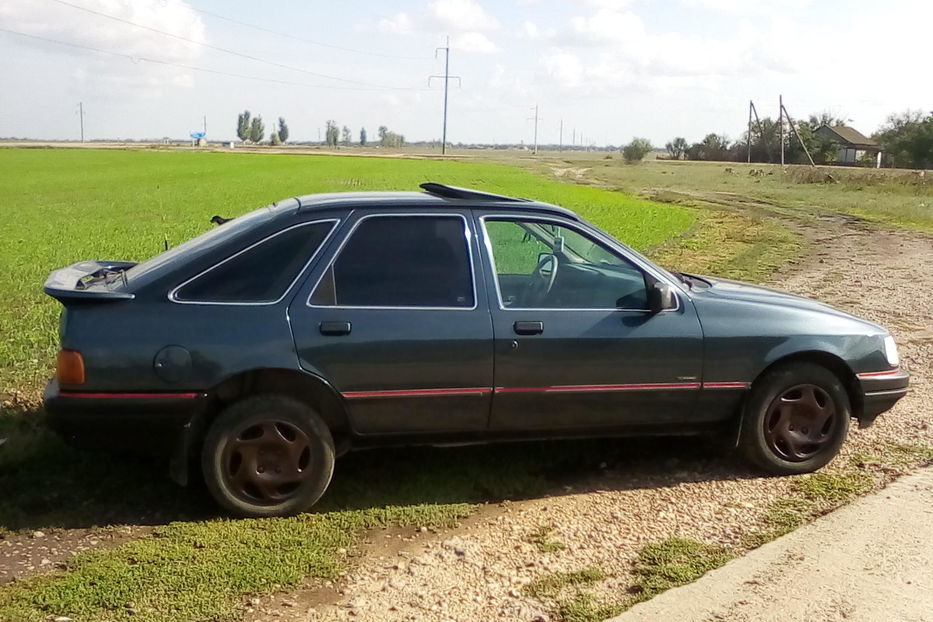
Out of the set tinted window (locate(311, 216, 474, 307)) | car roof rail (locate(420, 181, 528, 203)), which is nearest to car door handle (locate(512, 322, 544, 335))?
tinted window (locate(311, 216, 474, 307))

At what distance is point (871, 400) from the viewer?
5.20 meters

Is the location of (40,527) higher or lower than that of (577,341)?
lower

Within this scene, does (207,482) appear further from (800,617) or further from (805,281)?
(805,281)

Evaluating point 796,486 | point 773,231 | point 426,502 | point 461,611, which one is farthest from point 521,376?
point 773,231

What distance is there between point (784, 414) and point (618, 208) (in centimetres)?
2114

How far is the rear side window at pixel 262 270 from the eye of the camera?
4395 mm

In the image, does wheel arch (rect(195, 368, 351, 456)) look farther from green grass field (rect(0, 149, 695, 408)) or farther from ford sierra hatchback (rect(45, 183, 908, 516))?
green grass field (rect(0, 149, 695, 408))

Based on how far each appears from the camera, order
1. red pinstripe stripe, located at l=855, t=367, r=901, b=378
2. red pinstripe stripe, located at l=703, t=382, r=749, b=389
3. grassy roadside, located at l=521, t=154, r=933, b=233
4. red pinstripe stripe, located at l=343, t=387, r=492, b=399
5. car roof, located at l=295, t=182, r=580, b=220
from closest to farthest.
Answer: red pinstripe stripe, located at l=343, t=387, r=492, b=399 < car roof, located at l=295, t=182, r=580, b=220 < red pinstripe stripe, located at l=703, t=382, r=749, b=389 < red pinstripe stripe, located at l=855, t=367, r=901, b=378 < grassy roadside, located at l=521, t=154, r=933, b=233

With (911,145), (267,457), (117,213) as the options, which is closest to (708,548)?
(267,457)

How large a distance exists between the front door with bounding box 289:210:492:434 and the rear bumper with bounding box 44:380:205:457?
651mm

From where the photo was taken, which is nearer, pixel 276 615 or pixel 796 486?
pixel 276 615

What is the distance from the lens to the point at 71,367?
4.19 meters

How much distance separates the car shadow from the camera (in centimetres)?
453

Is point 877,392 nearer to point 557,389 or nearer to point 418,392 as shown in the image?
point 557,389
